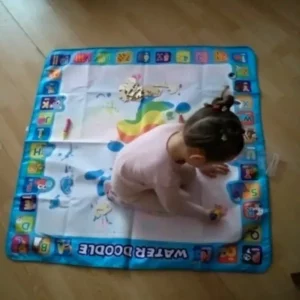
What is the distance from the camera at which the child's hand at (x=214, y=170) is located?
49.3 inches

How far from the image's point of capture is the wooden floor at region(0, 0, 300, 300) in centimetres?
114

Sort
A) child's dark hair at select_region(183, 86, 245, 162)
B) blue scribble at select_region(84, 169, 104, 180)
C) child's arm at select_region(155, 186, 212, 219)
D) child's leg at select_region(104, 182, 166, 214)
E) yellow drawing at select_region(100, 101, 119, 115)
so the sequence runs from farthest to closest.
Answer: yellow drawing at select_region(100, 101, 119, 115)
blue scribble at select_region(84, 169, 104, 180)
child's leg at select_region(104, 182, 166, 214)
child's arm at select_region(155, 186, 212, 219)
child's dark hair at select_region(183, 86, 245, 162)

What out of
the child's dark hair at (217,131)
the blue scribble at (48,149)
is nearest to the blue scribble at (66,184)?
the blue scribble at (48,149)

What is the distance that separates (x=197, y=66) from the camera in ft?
4.77

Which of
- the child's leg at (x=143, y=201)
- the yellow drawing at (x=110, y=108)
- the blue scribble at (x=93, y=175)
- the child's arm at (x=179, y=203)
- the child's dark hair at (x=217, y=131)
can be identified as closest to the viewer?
the child's dark hair at (x=217, y=131)

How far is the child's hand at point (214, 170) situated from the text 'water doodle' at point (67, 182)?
14.9 inches

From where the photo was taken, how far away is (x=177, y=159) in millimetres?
1013

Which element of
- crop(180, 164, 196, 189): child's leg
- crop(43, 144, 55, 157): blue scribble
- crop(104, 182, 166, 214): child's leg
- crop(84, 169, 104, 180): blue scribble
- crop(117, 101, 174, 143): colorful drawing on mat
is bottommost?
crop(104, 182, 166, 214): child's leg

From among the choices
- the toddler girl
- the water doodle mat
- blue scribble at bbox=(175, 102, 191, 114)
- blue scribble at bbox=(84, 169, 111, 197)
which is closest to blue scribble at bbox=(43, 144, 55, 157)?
the water doodle mat

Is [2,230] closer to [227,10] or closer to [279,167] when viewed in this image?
[279,167]

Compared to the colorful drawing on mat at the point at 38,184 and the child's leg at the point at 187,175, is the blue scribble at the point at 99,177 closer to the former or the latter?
the colorful drawing on mat at the point at 38,184

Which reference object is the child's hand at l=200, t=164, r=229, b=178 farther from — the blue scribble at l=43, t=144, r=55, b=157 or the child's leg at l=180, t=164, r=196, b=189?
the blue scribble at l=43, t=144, r=55, b=157

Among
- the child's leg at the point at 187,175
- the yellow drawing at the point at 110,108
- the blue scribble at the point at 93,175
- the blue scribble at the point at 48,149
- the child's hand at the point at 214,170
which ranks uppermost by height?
the yellow drawing at the point at 110,108

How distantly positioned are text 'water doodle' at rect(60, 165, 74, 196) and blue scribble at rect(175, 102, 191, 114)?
1.22ft
